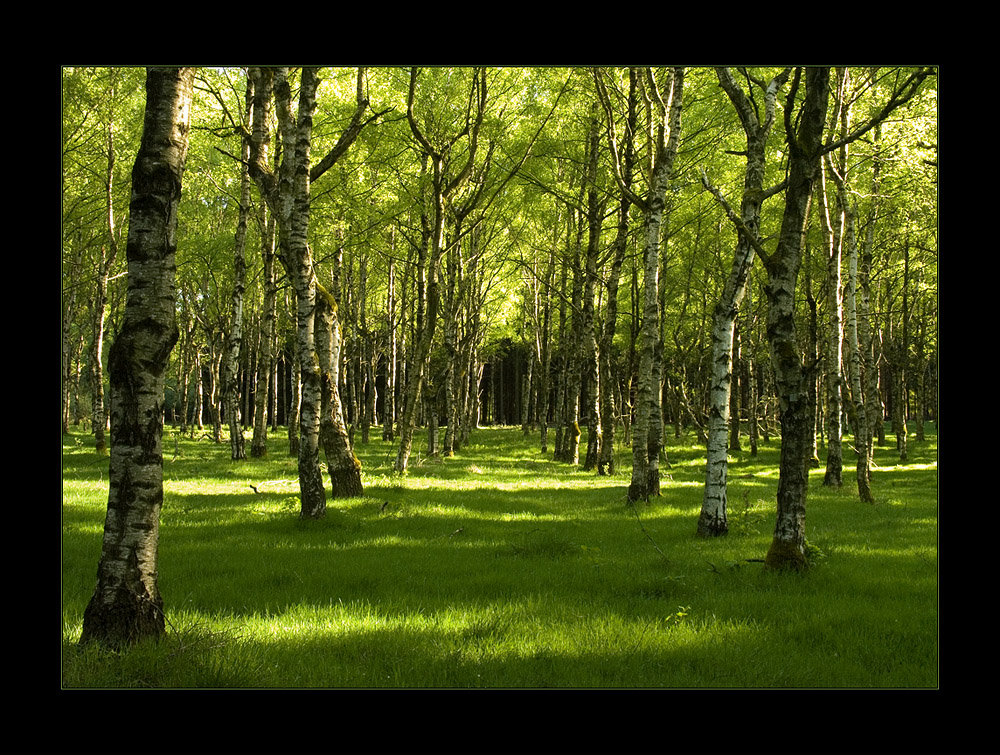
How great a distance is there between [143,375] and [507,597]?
4.07m

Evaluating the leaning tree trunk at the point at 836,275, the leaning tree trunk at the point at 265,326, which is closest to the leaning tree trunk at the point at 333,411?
the leaning tree trunk at the point at 265,326

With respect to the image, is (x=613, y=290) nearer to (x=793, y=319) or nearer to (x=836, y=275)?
(x=836, y=275)

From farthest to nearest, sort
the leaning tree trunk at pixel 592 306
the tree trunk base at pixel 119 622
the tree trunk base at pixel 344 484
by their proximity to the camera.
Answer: the leaning tree trunk at pixel 592 306 < the tree trunk base at pixel 344 484 < the tree trunk base at pixel 119 622

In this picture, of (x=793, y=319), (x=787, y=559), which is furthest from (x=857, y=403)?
(x=793, y=319)

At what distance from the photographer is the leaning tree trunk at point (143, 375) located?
4531 mm

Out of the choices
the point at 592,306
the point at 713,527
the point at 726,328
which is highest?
the point at 592,306

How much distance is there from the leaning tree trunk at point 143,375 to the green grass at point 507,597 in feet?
1.12

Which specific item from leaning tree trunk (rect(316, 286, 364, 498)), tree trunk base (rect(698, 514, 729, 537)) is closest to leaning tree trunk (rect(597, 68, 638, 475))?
leaning tree trunk (rect(316, 286, 364, 498))

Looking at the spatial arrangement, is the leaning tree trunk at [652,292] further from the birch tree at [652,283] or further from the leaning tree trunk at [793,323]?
the leaning tree trunk at [793,323]

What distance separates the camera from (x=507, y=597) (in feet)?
22.5

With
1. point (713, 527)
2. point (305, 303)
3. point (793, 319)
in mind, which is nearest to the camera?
point (793, 319)

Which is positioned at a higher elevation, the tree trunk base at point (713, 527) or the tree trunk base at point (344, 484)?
the tree trunk base at point (344, 484)
